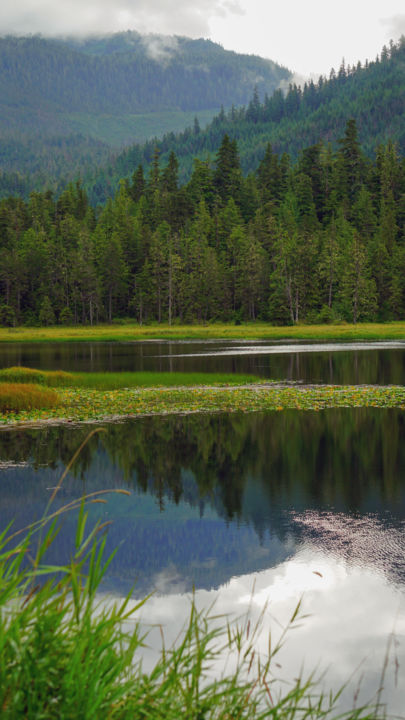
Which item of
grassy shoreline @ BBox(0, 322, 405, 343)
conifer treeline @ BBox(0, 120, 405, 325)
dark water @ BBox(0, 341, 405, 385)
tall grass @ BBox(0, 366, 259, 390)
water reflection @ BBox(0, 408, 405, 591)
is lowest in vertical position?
grassy shoreline @ BBox(0, 322, 405, 343)

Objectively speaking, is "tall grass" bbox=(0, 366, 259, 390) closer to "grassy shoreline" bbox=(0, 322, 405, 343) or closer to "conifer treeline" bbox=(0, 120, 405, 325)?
"grassy shoreline" bbox=(0, 322, 405, 343)

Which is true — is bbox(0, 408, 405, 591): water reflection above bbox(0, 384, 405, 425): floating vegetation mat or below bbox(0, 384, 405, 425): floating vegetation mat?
above

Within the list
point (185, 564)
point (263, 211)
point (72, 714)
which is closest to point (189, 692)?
point (72, 714)

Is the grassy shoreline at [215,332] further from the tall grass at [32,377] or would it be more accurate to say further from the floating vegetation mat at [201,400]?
the floating vegetation mat at [201,400]

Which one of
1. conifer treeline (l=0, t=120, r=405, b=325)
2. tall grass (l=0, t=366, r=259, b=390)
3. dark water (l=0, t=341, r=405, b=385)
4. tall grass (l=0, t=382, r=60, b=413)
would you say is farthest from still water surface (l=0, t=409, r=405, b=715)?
conifer treeline (l=0, t=120, r=405, b=325)

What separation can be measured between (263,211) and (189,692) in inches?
6117

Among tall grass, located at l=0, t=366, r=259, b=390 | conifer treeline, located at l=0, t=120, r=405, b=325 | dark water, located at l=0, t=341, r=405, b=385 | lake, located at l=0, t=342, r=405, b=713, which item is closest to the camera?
lake, located at l=0, t=342, r=405, b=713

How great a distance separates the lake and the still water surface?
0.03 meters

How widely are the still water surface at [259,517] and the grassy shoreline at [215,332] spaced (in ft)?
225

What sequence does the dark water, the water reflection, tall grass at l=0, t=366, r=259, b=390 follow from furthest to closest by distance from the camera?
1. the dark water
2. tall grass at l=0, t=366, r=259, b=390
3. the water reflection

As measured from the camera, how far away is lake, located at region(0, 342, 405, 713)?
8.30 metres

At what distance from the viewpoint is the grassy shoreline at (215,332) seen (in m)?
94.2

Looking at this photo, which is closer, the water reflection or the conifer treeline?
the water reflection

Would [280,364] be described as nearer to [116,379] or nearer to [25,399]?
[116,379]
